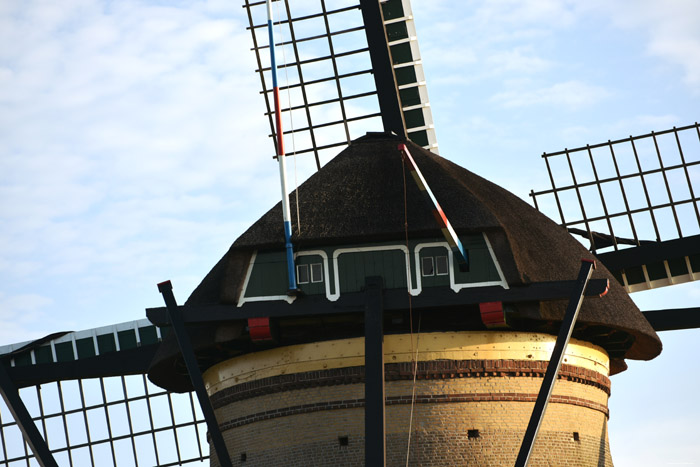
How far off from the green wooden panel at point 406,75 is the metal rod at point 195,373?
32.2 feet

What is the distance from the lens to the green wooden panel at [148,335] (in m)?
30.0

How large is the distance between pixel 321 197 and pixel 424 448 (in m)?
4.88

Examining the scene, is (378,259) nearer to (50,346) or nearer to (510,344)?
(510,344)

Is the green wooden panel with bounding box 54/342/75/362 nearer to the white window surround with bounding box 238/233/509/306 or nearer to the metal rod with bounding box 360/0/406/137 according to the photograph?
the metal rod with bounding box 360/0/406/137

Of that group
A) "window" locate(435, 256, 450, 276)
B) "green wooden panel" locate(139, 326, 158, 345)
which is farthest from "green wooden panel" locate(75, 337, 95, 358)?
"window" locate(435, 256, 450, 276)

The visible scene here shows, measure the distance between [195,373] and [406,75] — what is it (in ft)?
35.0

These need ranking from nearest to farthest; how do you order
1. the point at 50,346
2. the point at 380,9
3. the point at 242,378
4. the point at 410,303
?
the point at 410,303, the point at 242,378, the point at 380,9, the point at 50,346

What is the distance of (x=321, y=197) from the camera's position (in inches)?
854

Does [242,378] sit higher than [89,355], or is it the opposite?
[89,355]

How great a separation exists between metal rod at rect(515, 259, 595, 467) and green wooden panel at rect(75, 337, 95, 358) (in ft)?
46.4

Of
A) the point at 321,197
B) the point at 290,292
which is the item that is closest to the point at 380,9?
the point at 321,197

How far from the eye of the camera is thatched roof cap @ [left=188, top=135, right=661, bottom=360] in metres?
20.4

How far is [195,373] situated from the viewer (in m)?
20.2

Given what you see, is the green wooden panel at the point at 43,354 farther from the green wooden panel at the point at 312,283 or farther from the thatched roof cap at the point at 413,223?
the green wooden panel at the point at 312,283
